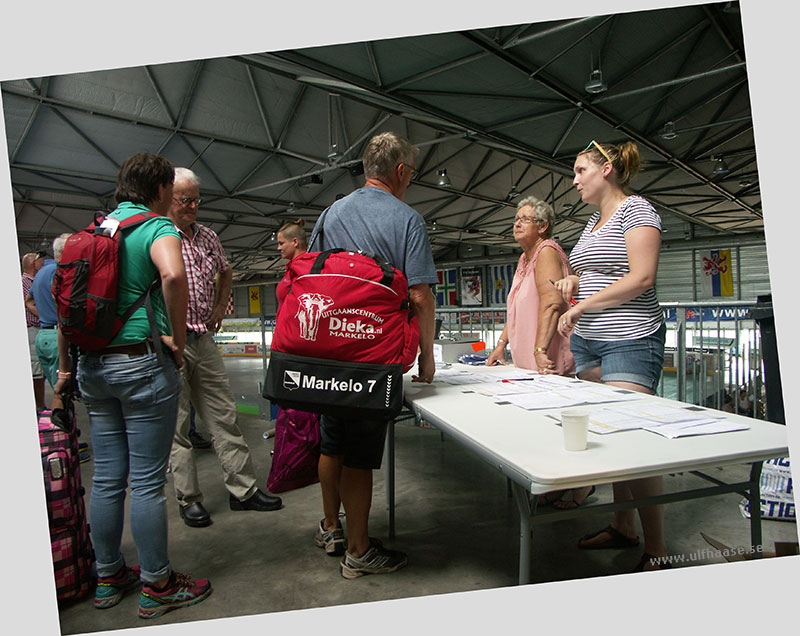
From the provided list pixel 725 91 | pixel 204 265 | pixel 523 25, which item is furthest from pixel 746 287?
pixel 204 265

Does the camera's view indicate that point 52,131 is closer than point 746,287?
Yes

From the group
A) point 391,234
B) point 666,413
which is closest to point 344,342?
point 391,234

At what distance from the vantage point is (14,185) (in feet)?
23.1

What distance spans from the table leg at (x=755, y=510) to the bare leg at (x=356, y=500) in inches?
43.0

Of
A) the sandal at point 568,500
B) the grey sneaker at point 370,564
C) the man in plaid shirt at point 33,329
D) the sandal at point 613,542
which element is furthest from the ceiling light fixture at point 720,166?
the man in plaid shirt at point 33,329

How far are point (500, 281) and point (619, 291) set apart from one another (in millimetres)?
16164

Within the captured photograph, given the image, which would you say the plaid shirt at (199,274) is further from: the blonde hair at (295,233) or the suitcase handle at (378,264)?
the suitcase handle at (378,264)

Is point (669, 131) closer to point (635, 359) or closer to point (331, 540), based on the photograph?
point (635, 359)

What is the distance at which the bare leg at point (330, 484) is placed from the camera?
1.81 meters

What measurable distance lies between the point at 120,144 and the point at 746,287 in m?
15.2

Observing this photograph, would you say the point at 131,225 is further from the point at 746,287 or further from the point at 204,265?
the point at 746,287

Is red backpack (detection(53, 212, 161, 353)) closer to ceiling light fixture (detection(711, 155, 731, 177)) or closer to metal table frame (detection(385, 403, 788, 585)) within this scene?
metal table frame (detection(385, 403, 788, 585))

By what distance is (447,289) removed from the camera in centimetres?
1906

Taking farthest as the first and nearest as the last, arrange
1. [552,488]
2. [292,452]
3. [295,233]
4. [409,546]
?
1. [295,233]
2. [292,452]
3. [409,546]
4. [552,488]
